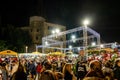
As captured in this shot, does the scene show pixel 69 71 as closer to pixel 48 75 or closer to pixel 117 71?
pixel 117 71

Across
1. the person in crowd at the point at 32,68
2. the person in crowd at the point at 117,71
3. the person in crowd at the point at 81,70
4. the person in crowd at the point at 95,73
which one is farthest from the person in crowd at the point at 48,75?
the person in crowd at the point at 32,68

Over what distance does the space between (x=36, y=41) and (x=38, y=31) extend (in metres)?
3.06

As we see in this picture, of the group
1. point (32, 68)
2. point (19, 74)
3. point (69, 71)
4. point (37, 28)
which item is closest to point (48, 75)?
point (19, 74)

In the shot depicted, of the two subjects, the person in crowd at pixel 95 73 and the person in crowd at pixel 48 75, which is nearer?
the person in crowd at pixel 95 73

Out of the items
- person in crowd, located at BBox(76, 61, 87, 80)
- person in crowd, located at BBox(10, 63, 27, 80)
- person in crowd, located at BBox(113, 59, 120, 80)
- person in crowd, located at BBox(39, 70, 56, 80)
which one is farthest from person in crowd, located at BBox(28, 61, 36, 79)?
person in crowd, located at BBox(39, 70, 56, 80)

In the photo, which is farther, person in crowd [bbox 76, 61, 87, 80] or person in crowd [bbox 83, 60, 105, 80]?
person in crowd [bbox 76, 61, 87, 80]

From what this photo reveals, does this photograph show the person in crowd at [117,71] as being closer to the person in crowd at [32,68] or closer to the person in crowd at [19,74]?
the person in crowd at [19,74]

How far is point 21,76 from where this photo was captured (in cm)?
827

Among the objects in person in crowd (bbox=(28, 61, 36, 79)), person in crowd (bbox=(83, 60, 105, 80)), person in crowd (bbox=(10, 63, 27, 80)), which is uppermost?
person in crowd (bbox=(83, 60, 105, 80))

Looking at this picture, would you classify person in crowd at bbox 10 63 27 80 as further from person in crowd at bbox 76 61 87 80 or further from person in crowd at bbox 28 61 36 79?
person in crowd at bbox 28 61 36 79

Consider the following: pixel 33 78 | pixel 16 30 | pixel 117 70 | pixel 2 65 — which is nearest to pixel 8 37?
pixel 16 30

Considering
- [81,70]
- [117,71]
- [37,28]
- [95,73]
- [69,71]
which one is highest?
[37,28]

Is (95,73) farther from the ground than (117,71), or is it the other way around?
(95,73)

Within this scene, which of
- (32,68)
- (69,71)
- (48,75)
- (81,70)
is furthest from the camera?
(32,68)
